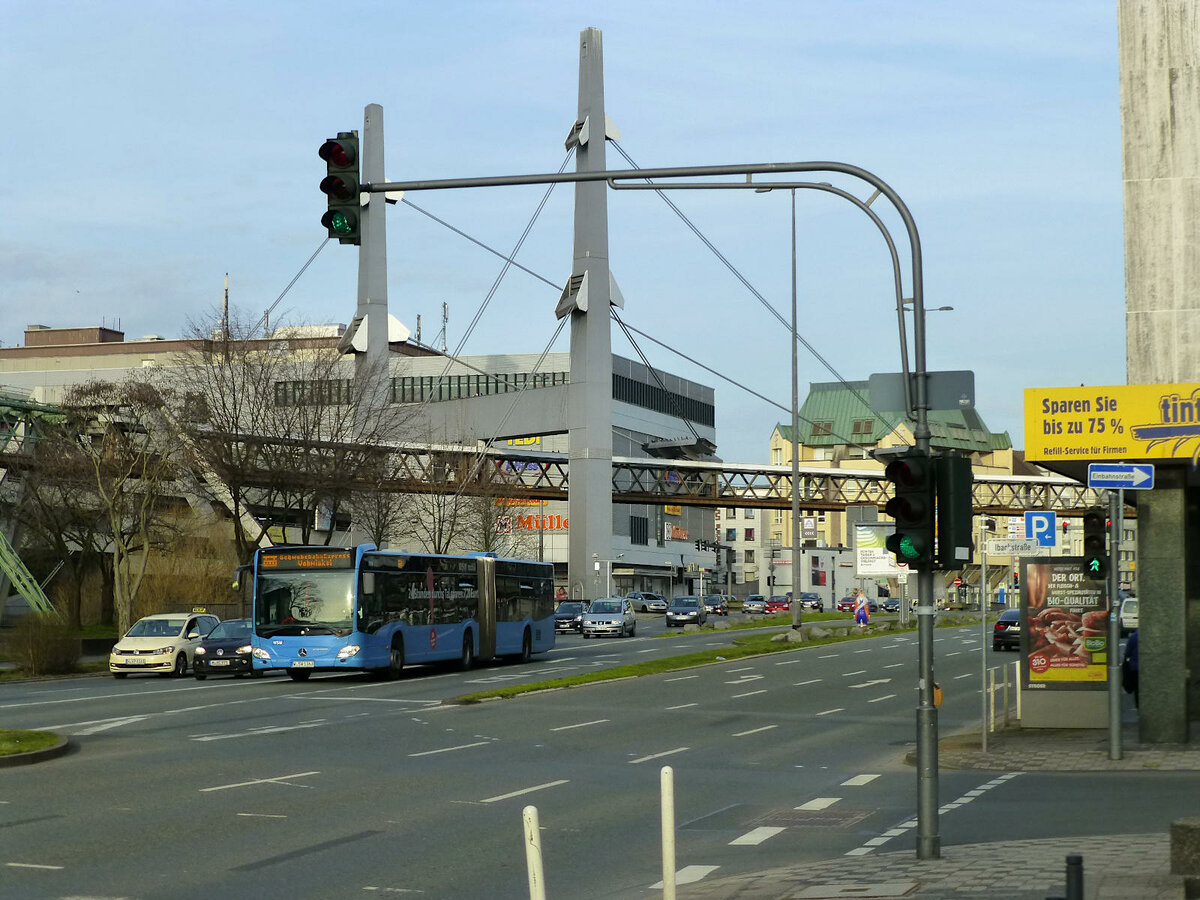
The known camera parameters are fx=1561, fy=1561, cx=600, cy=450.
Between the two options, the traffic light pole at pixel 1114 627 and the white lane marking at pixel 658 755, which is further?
the white lane marking at pixel 658 755

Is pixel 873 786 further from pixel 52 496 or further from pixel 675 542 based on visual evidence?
pixel 675 542

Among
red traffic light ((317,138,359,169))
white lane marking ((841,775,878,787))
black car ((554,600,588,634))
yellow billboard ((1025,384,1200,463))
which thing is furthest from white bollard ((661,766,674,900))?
black car ((554,600,588,634))

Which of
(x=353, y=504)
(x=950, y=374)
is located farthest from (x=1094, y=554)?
(x=353, y=504)

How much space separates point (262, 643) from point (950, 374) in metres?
24.1

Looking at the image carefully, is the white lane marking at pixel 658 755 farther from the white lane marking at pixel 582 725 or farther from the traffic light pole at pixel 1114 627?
the traffic light pole at pixel 1114 627

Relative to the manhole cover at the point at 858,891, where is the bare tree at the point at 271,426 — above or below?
above

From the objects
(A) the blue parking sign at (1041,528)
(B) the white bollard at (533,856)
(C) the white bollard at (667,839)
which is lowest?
(C) the white bollard at (667,839)

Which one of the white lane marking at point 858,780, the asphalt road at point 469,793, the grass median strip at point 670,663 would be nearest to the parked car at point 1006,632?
the grass median strip at point 670,663

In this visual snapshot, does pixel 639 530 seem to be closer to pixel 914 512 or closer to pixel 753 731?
pixel 753 731

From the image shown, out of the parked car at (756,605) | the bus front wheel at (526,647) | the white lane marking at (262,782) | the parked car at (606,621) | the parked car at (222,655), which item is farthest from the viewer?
the parked car at (756,605)

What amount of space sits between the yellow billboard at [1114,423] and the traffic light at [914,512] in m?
9.86

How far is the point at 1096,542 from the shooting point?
20734mm

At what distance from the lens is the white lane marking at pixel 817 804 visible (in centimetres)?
1500

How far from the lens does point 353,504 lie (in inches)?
2192
